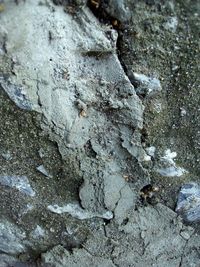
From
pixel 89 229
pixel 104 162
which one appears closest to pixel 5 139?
pixel 104 162

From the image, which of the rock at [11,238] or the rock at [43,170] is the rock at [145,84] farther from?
the rock at [11,238]

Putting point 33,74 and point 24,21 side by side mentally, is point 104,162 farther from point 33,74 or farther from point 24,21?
point 24,21

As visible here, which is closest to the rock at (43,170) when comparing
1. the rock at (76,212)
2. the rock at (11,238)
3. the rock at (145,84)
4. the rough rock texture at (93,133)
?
the rough rock texture at (93,133)

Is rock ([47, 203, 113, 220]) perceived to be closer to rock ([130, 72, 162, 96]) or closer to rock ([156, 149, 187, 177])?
rock ([156, 149, 187, 177])

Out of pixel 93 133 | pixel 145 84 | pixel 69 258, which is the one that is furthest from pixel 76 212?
pixel 145 84

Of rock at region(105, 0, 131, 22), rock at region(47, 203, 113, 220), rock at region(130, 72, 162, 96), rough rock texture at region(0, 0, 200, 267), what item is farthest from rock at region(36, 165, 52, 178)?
rock at region(105, 0, 131, 22)

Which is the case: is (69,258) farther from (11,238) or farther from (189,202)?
(189,202)

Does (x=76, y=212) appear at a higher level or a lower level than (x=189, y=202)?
lower

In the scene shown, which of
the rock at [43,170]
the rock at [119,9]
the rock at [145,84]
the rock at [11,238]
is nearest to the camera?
the rock at [119,9]
